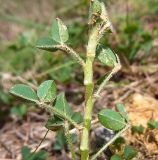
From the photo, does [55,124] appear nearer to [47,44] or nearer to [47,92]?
[47,92]

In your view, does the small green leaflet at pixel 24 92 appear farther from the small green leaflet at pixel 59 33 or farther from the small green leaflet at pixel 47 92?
the small green leaflet at pixel 59 33

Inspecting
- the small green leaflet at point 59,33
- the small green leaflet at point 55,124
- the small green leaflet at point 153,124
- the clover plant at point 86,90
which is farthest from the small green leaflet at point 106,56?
the small green leaflet at point 153,124

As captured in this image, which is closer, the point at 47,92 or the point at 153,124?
the point at 47,92

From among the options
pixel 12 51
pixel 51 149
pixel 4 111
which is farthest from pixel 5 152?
pixel 12 51

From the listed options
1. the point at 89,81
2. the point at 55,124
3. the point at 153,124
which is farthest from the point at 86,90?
the point at 153,124

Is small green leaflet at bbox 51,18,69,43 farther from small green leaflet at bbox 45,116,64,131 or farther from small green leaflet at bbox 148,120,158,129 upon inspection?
small green leaflet at bbox 148,120,158,129

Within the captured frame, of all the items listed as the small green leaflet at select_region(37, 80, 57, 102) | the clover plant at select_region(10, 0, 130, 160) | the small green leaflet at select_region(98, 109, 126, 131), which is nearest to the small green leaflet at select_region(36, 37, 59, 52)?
the clover plant at select_region(10, 0, 130, 160)

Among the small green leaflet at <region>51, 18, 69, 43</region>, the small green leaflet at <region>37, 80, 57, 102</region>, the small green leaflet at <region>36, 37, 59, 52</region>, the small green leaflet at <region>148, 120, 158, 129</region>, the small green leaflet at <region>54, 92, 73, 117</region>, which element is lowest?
the small green leaflet at <region>148, 120, 158, 129</region>

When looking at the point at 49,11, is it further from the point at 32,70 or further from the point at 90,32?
the point at 90,32
